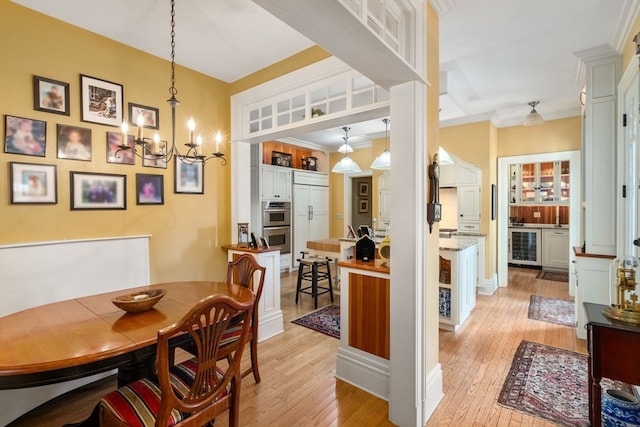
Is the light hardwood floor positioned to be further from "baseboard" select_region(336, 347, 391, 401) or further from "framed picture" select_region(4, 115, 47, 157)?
"framed picture" select_region(4, 115, 47, 157)

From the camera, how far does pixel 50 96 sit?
2.36 m

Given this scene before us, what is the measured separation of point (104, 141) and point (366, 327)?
2715 millimetres

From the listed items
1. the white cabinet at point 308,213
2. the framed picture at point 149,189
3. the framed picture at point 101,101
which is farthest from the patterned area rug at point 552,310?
the framed picture at point 101,101

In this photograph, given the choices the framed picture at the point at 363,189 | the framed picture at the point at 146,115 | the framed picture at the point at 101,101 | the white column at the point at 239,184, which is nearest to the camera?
the framed picture at the point at 101,101

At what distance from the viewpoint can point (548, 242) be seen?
21.0 ft

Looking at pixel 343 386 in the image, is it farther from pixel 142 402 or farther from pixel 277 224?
pixel 277 224

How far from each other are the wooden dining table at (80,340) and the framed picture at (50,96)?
1.52 meters

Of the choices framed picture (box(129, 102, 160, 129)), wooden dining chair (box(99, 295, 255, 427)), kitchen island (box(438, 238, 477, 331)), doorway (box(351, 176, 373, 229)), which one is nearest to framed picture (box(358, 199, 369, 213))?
doorway (box(351, 176, 373, 229))

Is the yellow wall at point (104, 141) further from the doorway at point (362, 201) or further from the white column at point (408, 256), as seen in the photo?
the doorway at point (362, 201)

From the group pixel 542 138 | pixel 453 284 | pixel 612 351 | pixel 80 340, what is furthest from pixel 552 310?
pixel 80 340

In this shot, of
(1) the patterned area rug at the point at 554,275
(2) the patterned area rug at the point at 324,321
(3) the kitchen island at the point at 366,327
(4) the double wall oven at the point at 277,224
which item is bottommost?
(2) the patterned area rug at the point at 324,321

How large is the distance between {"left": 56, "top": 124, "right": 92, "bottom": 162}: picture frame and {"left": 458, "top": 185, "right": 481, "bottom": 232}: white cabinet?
16.6 ft

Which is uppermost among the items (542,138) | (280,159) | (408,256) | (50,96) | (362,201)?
(542,138)

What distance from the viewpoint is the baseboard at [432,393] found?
1969mm
